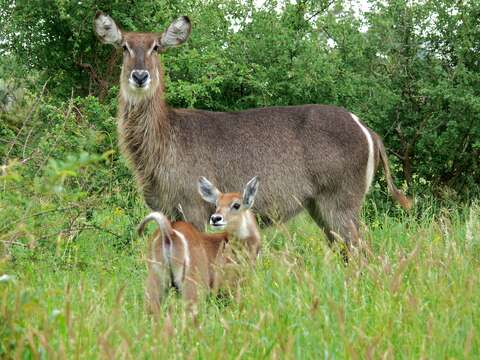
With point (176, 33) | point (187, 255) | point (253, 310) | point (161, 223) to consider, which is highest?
point (176, 33)

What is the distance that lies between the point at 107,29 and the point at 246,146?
138cm

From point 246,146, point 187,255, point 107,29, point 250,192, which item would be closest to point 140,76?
point 107,29

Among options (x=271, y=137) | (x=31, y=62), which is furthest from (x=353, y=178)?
Result: (x=31, y=62)

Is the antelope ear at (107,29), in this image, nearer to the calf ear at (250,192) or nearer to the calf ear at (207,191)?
the calf ear at (207,191)

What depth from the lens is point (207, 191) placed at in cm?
636

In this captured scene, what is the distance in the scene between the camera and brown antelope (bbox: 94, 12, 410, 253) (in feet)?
22.4

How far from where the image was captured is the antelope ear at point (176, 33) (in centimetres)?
712

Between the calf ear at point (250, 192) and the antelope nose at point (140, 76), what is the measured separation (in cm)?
117

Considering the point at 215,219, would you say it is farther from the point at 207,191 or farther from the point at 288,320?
the point at 288,320

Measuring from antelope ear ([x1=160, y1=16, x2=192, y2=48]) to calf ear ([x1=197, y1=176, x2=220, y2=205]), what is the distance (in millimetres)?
1320

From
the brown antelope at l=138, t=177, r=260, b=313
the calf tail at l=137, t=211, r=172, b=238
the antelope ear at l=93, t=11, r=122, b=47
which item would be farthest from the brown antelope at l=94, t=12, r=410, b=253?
the calf tail at l=137, t=211, r=172, b=238

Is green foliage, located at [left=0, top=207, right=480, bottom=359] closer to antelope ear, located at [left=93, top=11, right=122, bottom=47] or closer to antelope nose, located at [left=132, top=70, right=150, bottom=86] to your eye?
antelope nose, located at [left=132, top=70, right=150, bottom=86]

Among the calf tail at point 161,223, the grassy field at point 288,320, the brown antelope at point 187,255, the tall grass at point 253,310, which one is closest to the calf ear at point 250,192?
the brown antelope at point 187,255

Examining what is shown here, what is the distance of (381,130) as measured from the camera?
30.0ft
